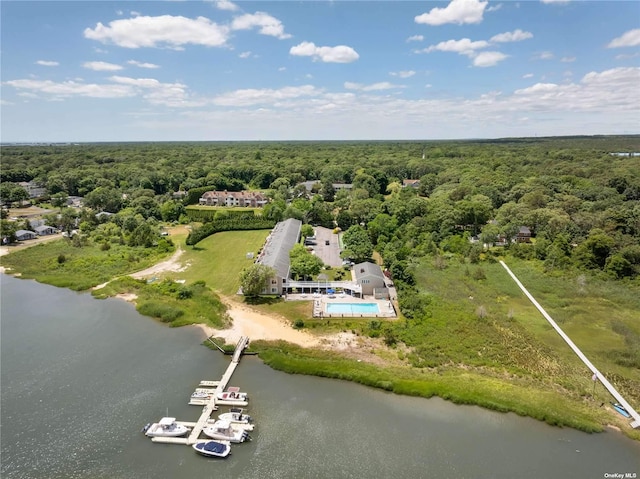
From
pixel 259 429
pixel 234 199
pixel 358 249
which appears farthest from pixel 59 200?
pixel 259 429

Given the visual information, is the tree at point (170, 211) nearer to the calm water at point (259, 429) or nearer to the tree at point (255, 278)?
the tree at point (255, 278)

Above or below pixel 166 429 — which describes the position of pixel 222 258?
above

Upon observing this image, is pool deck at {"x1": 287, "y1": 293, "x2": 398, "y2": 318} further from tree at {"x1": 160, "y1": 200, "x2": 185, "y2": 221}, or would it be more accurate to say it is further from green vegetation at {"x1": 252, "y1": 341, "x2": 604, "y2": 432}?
tree at {"x1": 160, "y1": 200, "x2": 185, "y2": 221}

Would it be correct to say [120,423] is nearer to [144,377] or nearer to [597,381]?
[144,377]

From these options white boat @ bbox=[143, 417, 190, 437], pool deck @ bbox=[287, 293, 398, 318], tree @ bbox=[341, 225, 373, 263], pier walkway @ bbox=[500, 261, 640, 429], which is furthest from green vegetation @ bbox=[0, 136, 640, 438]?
white boat @ bbox=[143, 417, 190, 437]

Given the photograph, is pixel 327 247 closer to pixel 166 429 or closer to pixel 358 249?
pixel 358 249

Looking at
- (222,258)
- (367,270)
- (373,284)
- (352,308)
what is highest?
(367,270)

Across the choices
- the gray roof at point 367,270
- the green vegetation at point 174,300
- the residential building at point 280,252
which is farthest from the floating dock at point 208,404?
the gray roof at point 367,270
